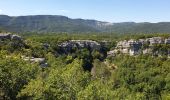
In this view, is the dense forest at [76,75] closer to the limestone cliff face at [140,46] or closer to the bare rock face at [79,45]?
the bare rock face at [79,45]

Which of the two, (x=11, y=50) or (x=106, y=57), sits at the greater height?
(x=11, y=50)

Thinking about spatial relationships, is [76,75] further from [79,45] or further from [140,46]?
[140,46]

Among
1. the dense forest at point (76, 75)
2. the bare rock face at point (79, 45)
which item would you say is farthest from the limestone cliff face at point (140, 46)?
the bare rock face at point (79, 45)

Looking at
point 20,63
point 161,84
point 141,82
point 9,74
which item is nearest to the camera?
point 9,74

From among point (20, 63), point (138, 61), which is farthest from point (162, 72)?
point (20, 63)

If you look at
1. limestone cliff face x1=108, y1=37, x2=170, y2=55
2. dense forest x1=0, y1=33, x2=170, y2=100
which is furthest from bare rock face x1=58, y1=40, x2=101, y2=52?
limestone cliff face x1=108, y1=37, x2=170, y2=55

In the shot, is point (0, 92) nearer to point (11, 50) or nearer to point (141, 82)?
point (11, 50)

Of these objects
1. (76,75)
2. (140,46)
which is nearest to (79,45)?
(140,46)
